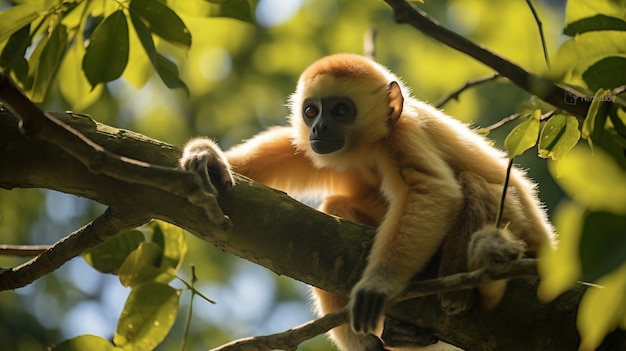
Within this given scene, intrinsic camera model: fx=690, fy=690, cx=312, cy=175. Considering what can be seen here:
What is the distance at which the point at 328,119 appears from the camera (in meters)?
6.28

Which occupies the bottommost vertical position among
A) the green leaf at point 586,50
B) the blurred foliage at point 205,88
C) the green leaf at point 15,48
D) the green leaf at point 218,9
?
the blurred foliage at point 205,88

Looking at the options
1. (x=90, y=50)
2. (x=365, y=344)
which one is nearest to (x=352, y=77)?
(x=365, y=344)

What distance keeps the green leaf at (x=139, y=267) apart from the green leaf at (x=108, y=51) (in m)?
1.11

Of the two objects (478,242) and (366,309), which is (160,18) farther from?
(478,242)

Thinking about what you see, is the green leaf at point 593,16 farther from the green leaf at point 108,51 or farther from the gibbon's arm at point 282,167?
the gibbon's arm at point 282,167

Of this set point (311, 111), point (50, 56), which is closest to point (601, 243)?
point (50, 56)

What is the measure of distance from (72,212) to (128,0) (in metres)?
12.1

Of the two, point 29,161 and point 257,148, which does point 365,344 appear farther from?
point 29,161

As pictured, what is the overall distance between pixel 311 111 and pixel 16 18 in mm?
3117

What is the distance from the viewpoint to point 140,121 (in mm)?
14375

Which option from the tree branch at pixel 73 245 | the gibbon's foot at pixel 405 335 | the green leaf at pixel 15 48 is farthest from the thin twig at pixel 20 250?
the gibbon's foot at pixel 405 335

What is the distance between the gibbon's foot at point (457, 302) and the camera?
3.92 meters

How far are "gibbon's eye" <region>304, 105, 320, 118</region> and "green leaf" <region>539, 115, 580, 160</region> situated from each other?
119 inches

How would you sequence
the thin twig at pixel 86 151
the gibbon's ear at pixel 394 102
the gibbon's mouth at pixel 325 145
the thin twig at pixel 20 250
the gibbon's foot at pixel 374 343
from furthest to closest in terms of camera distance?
the gibbon's mouth at pixel 325 145, the gibbon's ear at pixel 394 102, the gibbon's foot at pixel 374 343, the thin twig at pixel 20 250, the thin twig at pixel 86 151
